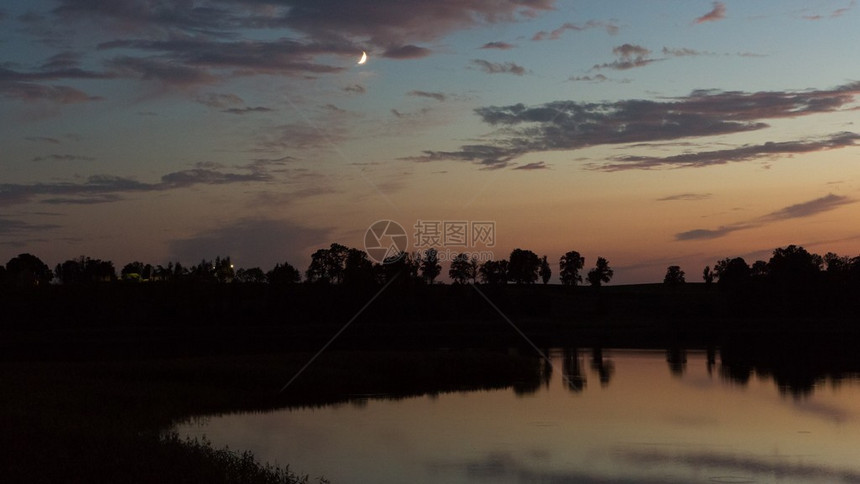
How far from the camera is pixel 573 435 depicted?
39688mm

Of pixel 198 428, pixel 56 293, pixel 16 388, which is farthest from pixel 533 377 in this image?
pixel 56 293

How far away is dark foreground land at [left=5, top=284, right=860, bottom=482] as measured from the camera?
26719mm

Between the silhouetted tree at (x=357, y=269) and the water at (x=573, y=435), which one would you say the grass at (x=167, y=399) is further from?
the silhouetted tree at (x=357, y=269)

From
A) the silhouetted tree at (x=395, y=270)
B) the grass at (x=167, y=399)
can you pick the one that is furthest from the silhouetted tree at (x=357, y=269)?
the grass at (x=167, y=399)

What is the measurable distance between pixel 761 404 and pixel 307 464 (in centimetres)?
2929

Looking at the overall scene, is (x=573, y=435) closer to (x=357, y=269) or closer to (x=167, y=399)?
(x=167, y=399)

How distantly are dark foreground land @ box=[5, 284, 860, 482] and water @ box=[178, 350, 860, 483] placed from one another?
10.6ft

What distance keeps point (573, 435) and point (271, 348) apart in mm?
54265

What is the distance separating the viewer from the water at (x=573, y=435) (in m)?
31.7

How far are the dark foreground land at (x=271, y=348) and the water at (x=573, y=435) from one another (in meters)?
3.24

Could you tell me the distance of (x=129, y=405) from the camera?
1598 inches

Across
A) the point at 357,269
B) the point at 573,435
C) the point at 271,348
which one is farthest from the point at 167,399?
the point at 357,269

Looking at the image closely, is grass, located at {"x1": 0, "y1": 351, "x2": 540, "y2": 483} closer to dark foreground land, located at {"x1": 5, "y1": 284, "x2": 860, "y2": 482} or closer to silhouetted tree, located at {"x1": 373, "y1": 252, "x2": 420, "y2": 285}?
dark foreground land, located at {"x1": 5, "y1": 284, "x2": 860, "y2": 482}

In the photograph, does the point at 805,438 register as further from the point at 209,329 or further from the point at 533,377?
the point at 209,329
